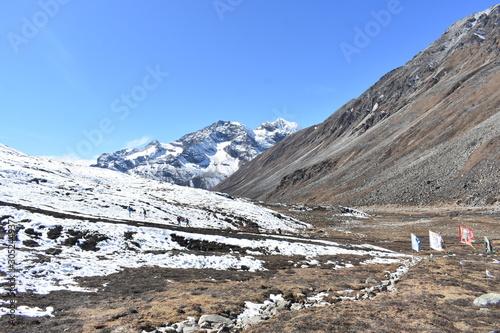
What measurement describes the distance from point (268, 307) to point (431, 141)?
4416 inches

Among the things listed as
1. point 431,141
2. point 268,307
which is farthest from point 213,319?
point 431,141

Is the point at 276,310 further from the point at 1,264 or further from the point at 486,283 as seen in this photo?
the point at 1,264

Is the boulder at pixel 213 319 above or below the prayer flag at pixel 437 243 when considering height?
below

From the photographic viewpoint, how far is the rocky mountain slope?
72.3 m

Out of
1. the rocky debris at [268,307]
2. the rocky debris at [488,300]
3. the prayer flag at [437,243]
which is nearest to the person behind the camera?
the rocky debris at [268,307]

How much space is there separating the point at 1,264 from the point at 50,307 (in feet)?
22.0

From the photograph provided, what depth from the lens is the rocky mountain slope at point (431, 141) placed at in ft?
237

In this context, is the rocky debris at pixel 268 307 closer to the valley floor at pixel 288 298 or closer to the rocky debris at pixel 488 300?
the valley floor at pixel 288 298

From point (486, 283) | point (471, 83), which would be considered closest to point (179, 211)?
point (486, 283)

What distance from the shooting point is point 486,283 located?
49.4ft

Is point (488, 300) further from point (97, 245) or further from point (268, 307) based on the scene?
point (97, 245)

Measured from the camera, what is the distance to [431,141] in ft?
329

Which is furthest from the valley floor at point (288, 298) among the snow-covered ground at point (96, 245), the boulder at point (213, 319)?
the snow-covered ground at point (96, 245)

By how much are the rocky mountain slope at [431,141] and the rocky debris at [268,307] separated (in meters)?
62.7
